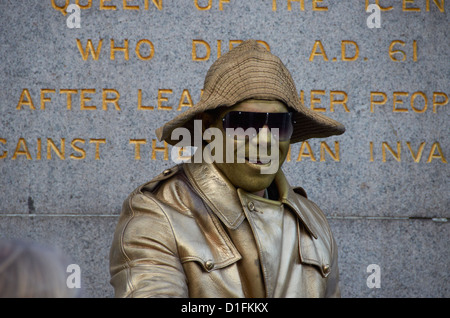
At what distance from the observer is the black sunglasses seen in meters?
4.31

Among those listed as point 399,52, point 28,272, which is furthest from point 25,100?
point 28,272

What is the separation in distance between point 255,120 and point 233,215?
47 cm

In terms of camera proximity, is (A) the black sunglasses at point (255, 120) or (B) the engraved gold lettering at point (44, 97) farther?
(B) the engraved gold lettering at point (44, 97)

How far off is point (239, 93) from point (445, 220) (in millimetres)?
3563

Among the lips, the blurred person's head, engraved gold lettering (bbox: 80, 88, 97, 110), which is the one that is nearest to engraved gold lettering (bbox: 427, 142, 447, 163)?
engraved gold lettering (bbox: 80, 88, 97, 110)

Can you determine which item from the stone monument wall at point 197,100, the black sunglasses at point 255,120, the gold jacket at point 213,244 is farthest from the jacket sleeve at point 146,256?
the stone monument wall at point 197,100

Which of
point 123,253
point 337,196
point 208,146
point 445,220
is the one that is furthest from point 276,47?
point 123,253

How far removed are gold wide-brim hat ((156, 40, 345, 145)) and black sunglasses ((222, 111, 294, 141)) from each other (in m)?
0.06

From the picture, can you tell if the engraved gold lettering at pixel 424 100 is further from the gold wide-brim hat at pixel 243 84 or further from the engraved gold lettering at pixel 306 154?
the gold wide-brim hat at pixel 243 84

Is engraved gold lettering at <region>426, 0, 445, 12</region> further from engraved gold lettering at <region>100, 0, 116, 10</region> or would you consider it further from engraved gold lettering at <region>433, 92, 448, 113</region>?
engraved gold lettering at <region>100, 0, 116, 10</region>

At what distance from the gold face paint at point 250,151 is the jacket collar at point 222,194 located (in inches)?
1.8

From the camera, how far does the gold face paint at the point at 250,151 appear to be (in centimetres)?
433

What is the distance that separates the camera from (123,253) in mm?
4172
